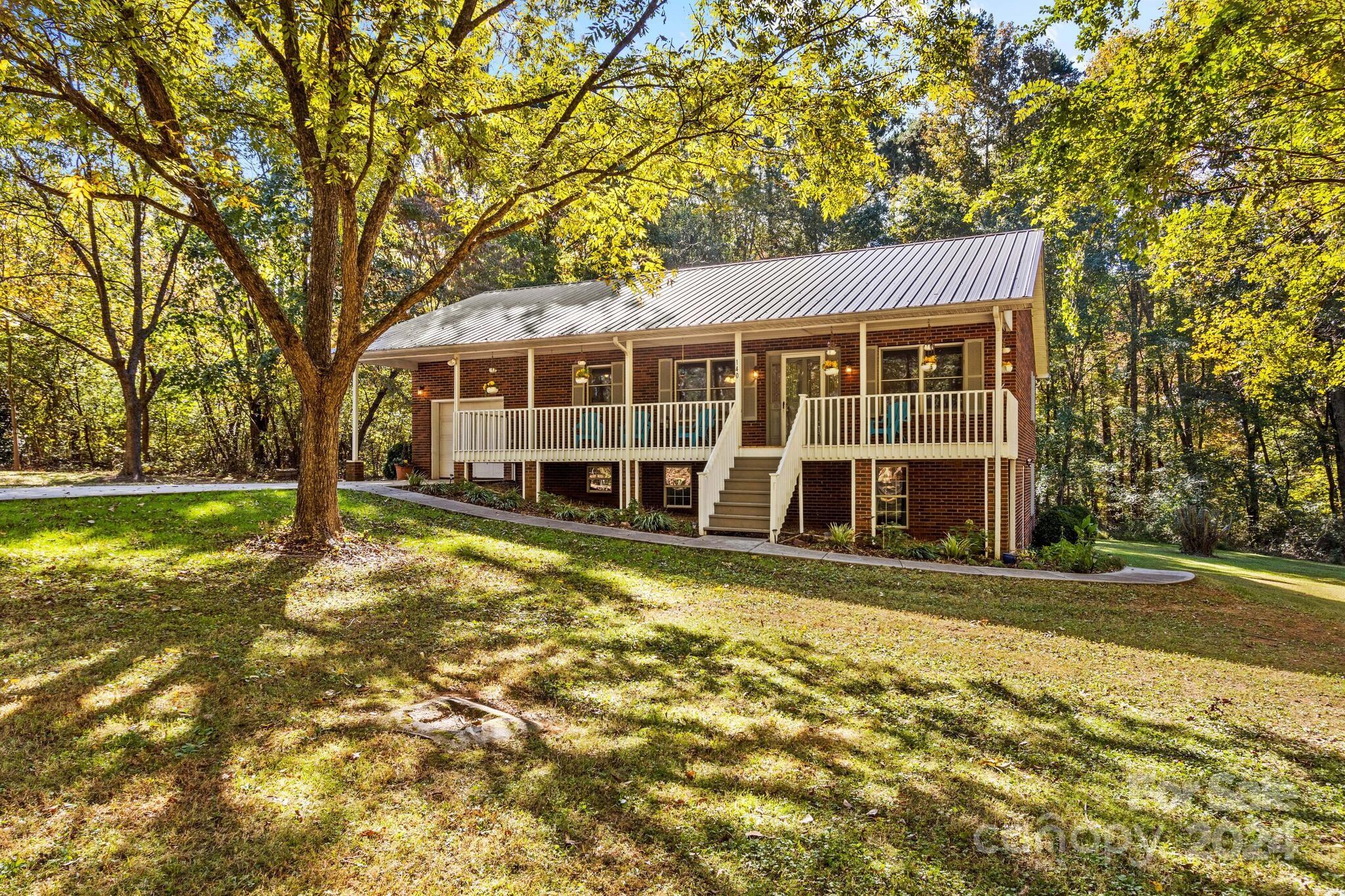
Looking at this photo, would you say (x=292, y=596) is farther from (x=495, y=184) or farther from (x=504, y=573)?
(x=495, y=184)

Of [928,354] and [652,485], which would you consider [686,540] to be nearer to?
[652,485]

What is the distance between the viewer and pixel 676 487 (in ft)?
51.8

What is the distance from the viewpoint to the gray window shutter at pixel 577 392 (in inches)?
651

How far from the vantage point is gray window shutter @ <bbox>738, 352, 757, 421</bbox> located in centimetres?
1486

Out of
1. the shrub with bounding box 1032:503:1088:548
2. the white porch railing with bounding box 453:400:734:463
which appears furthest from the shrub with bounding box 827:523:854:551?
the shrub with bounding box 1032:503:1088:548

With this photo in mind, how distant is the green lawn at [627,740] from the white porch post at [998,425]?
369 centimetres

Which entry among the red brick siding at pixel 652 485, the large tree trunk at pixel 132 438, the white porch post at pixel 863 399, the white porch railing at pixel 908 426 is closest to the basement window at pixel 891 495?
the white porch railing at pixel 908 426

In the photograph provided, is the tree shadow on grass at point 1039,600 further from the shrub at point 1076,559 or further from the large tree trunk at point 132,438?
the large tree trunk at point 132,438

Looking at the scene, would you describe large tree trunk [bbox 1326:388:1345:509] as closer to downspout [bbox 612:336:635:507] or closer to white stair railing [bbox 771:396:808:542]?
white stair railing [bbox 771:396:808:542]

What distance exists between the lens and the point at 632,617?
6.89 m

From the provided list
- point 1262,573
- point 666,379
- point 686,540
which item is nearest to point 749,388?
point 666,379

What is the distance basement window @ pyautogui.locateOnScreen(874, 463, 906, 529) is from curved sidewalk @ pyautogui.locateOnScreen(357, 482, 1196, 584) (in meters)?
2.66

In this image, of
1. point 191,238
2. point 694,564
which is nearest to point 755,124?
point 694,564

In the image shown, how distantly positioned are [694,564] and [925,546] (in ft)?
13.6
